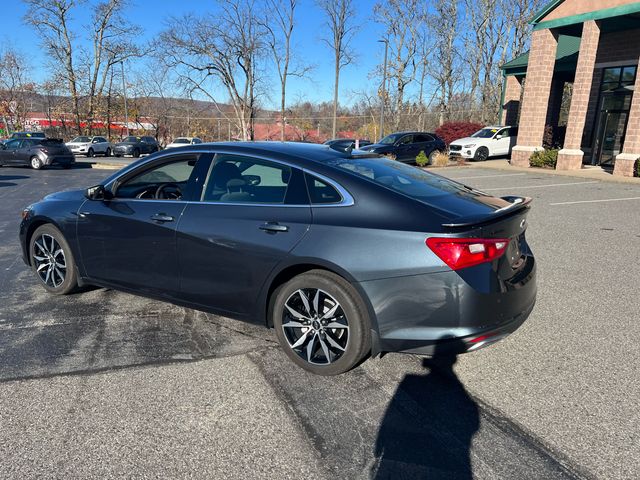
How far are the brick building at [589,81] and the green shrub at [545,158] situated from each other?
53cm

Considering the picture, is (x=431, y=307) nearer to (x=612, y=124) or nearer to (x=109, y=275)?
(x=109, y=275)

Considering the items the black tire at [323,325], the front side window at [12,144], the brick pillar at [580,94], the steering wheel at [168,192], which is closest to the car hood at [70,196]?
the steering wheel at [168,192]

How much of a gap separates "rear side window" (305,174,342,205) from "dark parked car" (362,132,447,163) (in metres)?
17.9

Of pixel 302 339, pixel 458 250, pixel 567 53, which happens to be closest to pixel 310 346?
pixel 302 339

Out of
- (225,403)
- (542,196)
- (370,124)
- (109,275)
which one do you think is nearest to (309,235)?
(225,403)

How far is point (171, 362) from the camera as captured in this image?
132 inches

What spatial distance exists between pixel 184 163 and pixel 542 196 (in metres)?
10.6

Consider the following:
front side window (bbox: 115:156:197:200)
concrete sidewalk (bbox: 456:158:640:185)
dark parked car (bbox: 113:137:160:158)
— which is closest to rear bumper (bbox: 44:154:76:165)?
dark parked car (bbox: 113:137:160:158)

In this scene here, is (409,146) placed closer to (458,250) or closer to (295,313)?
(295,313)

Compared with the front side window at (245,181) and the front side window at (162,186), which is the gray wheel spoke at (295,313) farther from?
the front side window at (162,186)

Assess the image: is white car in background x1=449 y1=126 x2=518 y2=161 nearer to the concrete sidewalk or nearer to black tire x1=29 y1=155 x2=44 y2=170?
the concrete sidewalk

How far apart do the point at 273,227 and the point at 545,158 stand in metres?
18.4

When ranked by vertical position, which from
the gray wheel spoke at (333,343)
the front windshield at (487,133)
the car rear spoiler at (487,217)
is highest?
the front windshield at (487,133)

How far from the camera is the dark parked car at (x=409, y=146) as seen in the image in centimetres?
2145
